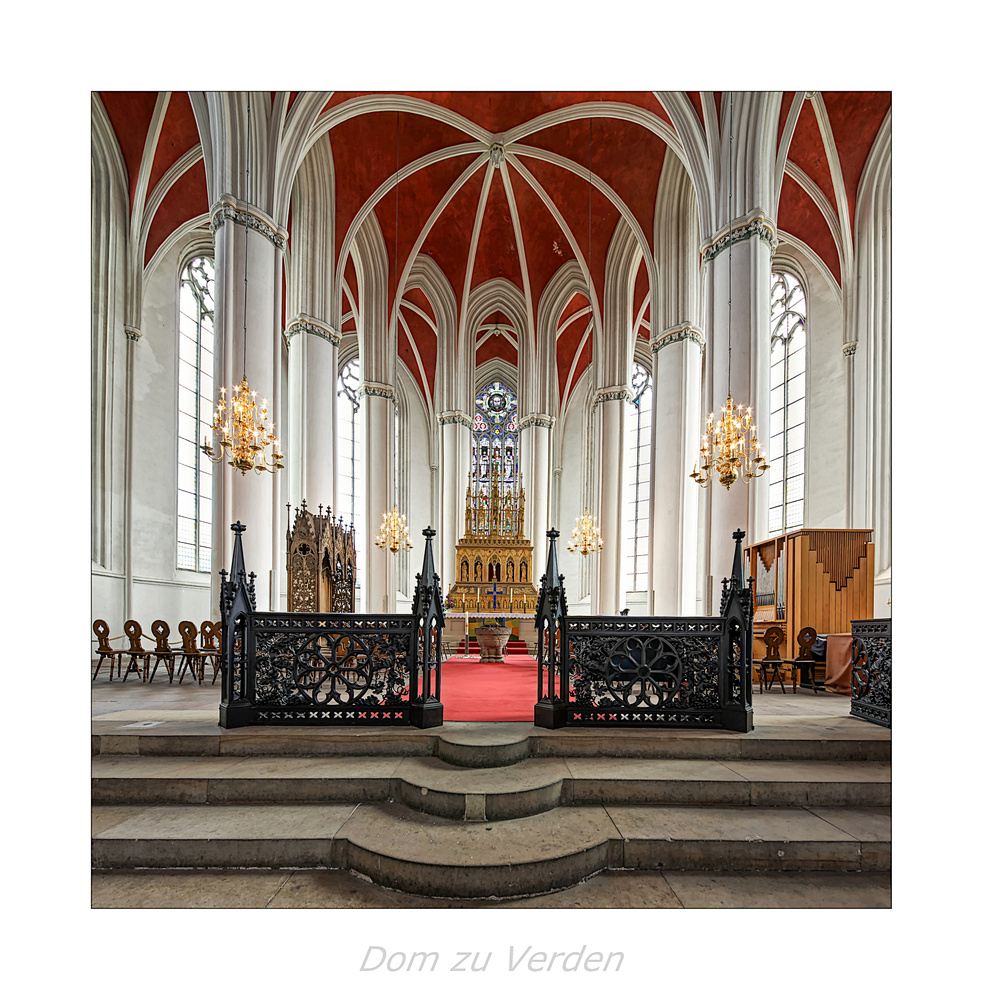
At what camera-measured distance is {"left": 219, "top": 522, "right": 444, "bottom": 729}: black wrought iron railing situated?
4.84 metres

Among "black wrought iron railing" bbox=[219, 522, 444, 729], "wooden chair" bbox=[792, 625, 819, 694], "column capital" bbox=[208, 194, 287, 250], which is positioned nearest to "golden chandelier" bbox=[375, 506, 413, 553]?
"column capital" bbox=[208, 194, 287, 250]

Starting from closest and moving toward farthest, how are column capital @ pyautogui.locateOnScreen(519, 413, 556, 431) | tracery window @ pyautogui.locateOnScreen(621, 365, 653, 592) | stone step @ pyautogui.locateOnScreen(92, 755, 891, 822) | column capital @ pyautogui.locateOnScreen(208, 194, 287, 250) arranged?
stone step @ pyautogui.locateOnScreen(92, 755, 891, 822), column capital @ pyautogui.locateOnScreen(208, 194, 287, 250), column capital @ pyautogui.locateOnScreen(519, 413, 556, 431), tracery window @ pyautogui.locateOnScreen(621, 365, 653, 592)

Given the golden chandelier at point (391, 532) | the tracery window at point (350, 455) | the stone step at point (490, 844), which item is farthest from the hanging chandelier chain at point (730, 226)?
the tracery window at point (350, 455)

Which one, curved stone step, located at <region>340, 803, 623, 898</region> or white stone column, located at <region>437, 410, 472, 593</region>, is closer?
curved stone step, located at <region>340, 803, 623, 898</region>

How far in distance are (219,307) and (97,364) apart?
478 cm

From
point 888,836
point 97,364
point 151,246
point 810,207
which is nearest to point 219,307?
point 97,364

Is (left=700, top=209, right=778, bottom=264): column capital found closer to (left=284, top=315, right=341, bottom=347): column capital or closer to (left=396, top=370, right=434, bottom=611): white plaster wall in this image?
(left=284, top=315, right=341, bottom=347): column capital

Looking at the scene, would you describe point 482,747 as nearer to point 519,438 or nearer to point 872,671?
point 872,671

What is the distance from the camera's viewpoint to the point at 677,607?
13.5m

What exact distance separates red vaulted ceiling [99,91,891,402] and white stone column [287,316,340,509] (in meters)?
2.75

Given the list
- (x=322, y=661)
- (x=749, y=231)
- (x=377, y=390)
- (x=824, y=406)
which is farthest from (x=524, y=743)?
(x=377, y=390)

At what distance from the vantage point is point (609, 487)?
17.4 meters

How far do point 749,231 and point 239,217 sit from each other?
8.74 m

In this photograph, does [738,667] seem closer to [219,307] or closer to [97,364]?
[219,307]
